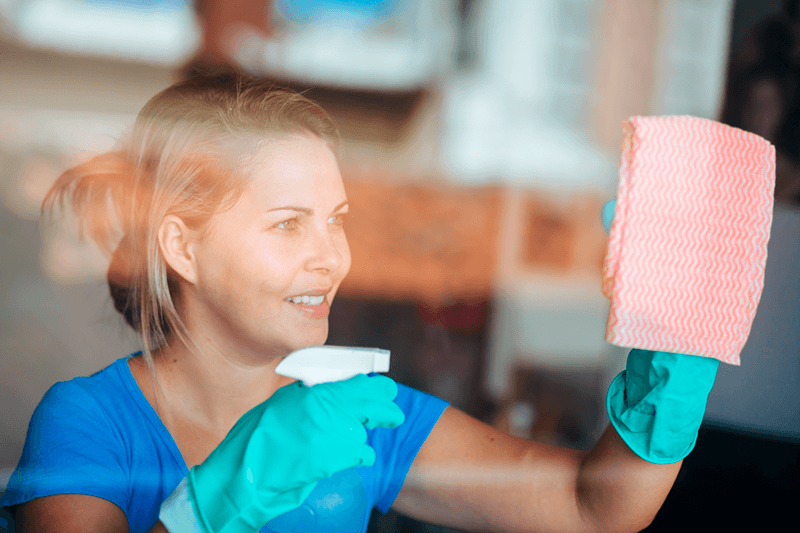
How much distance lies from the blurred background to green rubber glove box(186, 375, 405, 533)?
218 mm

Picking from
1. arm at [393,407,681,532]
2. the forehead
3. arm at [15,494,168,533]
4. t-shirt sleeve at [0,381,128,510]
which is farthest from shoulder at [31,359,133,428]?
arm at [393,407,681,532]

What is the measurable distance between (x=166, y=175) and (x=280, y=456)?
49 cm

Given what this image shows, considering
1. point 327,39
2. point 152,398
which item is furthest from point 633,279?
point 152,398

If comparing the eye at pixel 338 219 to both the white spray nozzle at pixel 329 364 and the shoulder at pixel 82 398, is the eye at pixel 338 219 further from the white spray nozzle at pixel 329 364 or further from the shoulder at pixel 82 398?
the shoulder at pixel 82 398

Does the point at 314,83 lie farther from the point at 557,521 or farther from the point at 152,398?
the point at 557,521

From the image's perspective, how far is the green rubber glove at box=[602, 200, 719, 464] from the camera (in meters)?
0.84

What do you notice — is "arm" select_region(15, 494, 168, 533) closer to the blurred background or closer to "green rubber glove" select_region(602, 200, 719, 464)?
the blurred background

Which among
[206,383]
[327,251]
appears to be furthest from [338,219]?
[206,383]

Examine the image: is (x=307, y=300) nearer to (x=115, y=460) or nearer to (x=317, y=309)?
(x=317, y=309)

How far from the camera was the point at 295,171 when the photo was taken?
0.92 metres

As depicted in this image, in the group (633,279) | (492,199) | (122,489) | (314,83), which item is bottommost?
(122,489)

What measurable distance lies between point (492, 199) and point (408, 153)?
0.22 m

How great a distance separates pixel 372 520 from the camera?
113 cm

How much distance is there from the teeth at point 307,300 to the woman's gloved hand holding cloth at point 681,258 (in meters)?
0.49
